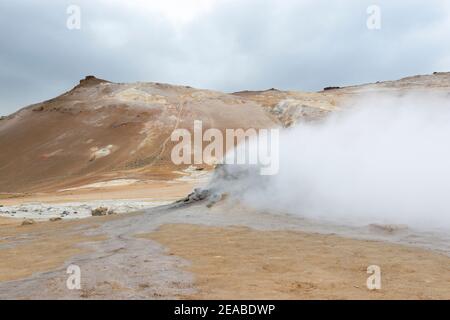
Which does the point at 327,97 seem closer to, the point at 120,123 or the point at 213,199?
the point at 120,123

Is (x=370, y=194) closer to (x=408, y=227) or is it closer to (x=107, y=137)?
(x=408, y=227)

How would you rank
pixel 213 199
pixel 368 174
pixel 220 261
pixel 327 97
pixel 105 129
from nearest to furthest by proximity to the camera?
pixel 220 261, pixel 368 174, pixel 213 199, pixel 105 129, pixel 327 97

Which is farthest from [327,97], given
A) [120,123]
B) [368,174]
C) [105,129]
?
[368,174]

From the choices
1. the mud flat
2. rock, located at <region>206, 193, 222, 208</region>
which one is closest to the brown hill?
rock, located at <region>206, 193, 222, 208</region>

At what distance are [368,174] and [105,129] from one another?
48.5m

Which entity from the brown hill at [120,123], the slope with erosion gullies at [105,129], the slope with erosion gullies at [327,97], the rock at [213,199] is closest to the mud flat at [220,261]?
the rock at [213,199]

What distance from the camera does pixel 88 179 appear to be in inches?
1790

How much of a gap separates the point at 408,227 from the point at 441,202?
1.92 meters

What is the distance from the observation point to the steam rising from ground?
1320 centimetres

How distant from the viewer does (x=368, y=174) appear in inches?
592

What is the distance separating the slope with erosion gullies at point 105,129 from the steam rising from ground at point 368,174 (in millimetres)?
28742

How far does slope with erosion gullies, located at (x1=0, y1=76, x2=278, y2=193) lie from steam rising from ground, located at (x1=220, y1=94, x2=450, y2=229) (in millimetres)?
28742

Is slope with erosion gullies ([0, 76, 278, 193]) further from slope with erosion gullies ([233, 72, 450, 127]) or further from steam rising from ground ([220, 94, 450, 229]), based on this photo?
steam rising from ground ([220, 94, 450, 229])
